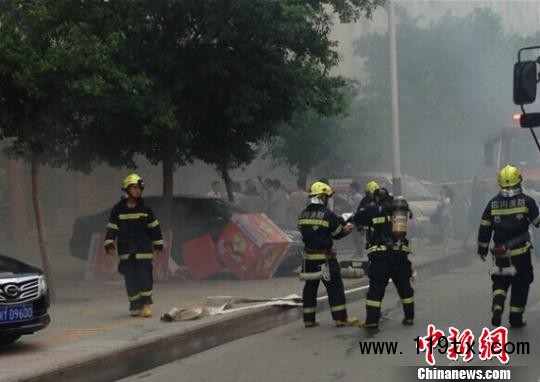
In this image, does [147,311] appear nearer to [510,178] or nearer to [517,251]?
[517,251]

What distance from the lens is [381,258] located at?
12.1 m

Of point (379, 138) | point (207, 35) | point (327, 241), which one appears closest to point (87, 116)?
point (207, 35)

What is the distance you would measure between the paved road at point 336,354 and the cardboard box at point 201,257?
12.9 feet

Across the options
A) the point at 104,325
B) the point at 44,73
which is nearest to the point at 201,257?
the point at 44,73

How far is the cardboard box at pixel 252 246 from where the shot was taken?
58.1ft

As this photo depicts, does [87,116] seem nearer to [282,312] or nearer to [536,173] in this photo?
[282,312]

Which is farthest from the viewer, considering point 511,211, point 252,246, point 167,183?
point 167,183

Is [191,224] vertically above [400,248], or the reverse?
[191,224]

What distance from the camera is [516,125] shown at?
25406 millimetres

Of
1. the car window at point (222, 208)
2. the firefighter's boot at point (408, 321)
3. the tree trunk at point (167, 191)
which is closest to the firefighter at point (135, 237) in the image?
the firefighter's boot at point (408, 321)

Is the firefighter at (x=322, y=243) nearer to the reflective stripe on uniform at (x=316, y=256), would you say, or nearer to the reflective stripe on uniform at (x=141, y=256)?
the reflective stripe on uniform at (x=316, y=256)

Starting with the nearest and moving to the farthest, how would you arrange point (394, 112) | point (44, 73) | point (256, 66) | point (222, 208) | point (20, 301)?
point (20, 301)
point (44, 73)
point (256, 66)
point (222, 208)
point (394, 112)

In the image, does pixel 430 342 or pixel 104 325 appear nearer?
pixel 430 342

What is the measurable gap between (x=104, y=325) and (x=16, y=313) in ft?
7.54
